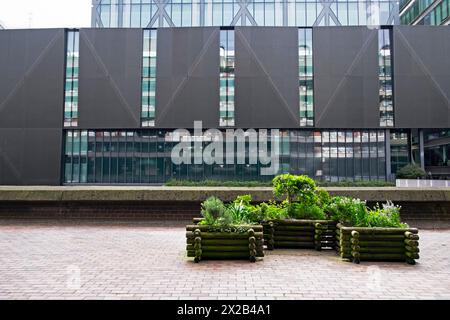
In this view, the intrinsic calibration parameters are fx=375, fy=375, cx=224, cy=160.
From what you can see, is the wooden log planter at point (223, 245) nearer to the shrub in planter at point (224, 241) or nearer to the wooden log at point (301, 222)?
the shrub in planter at point (224, 241)

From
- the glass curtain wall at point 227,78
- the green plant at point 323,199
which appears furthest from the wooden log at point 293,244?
the glass curtain wall at point 227,78

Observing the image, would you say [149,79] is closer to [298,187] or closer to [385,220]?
[298,187]

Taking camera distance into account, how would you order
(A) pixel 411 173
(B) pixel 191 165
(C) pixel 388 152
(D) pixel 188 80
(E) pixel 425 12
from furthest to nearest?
(E) pixel 425 12 → (B) pixel 191 165 → (C) pixel 388 152 → (D) pixel 188 80 → (A) pixel 411 173

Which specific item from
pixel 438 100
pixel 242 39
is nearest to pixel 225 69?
pixel 242 39

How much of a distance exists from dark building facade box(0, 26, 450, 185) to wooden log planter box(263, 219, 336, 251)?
32354 mm

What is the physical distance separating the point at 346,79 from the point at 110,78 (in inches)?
1000

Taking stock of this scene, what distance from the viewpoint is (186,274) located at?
584 cm

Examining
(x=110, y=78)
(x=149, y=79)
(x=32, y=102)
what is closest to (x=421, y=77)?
(x=149, y=79)

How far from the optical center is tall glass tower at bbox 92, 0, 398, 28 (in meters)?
61.4

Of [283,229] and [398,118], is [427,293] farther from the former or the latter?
[398,118]

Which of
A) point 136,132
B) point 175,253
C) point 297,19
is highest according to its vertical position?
point 297,19

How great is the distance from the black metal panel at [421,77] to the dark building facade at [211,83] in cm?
11

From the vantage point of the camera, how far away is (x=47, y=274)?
584 centimetres

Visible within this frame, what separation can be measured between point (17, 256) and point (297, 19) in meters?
62.5
